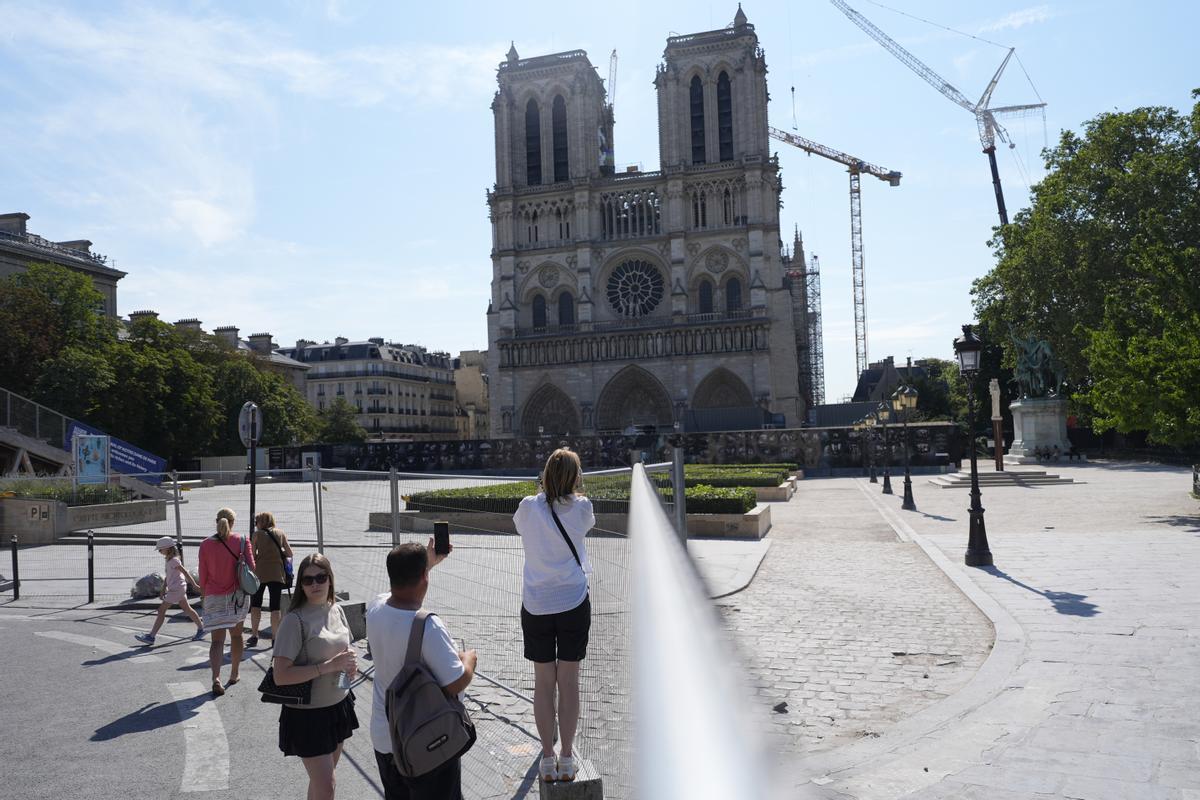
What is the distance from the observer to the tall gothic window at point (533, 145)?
211 ft

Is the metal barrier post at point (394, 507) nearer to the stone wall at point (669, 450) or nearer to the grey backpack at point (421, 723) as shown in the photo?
the grey backpack at point (421, 723)

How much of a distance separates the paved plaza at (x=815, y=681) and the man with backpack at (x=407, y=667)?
2.19ft

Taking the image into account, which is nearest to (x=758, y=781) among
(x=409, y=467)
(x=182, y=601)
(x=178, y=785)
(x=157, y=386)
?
(x=178, y=785)

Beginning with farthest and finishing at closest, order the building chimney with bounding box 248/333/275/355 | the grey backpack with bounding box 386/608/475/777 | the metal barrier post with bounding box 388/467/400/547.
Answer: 1. the building chimney with bounding box 248/333/275/355
2. the metal barrier post with bounding box 388/467/400/547
3. the grey backpack with bounding box 386/608/475/777

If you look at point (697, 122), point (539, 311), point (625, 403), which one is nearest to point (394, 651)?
point (625, 403)

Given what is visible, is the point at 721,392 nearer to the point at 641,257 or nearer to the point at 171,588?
the point at 641,257

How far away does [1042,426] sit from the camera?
39938mm

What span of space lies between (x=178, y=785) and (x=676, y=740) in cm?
464

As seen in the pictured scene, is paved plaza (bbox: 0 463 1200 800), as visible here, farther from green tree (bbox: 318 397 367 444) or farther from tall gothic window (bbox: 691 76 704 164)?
green tree (bbox: 318 397 367 444)

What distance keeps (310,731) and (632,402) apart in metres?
57.7

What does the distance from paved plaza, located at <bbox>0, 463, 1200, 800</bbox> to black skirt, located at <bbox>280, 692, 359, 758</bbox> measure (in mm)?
880

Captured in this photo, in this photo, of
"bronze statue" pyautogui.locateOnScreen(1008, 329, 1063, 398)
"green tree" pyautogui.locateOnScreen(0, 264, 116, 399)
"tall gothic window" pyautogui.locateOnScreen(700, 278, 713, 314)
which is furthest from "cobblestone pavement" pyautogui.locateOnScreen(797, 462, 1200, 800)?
"tall gothic window" pyautogui.locateOnScreen(700, 278, 713, 314)

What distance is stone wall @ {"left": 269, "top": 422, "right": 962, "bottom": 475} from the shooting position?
125 ft

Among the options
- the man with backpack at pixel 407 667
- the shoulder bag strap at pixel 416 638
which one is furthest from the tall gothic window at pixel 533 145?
the shoulder bag strap at pixel 416 638
